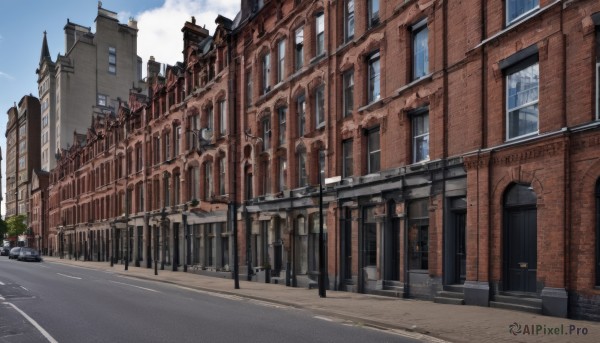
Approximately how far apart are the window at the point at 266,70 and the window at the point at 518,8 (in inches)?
575

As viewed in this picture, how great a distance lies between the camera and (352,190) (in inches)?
813

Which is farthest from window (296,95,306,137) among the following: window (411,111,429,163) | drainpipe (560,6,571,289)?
drainpipe (560,6,571,289)

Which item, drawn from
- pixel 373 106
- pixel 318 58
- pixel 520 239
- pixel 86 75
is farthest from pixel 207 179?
pixel 86 75

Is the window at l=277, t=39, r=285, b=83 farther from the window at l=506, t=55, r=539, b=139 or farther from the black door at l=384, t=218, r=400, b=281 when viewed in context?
the window at l=506, t=55, r=539, b=139

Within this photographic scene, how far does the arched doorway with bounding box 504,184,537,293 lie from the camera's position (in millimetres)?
13844

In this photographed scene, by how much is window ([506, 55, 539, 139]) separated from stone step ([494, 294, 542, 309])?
421 cm

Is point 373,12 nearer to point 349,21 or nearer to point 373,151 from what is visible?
point 349,21

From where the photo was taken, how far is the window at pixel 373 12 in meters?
20.3

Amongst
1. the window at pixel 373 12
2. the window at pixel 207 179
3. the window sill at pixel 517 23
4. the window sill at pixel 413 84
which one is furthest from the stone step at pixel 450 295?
the window at pixel 207 179

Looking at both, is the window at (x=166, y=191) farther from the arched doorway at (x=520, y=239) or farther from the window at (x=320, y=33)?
the arched doorway at (x=520, y=239)

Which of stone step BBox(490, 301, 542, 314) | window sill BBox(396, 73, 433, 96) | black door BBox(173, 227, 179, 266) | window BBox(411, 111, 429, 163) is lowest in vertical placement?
black door BBox(173, 227, 179, 266)

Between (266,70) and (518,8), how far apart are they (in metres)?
15.6

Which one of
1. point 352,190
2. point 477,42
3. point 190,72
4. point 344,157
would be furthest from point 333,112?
point 190,72

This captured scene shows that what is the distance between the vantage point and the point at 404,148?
18.2 metres
